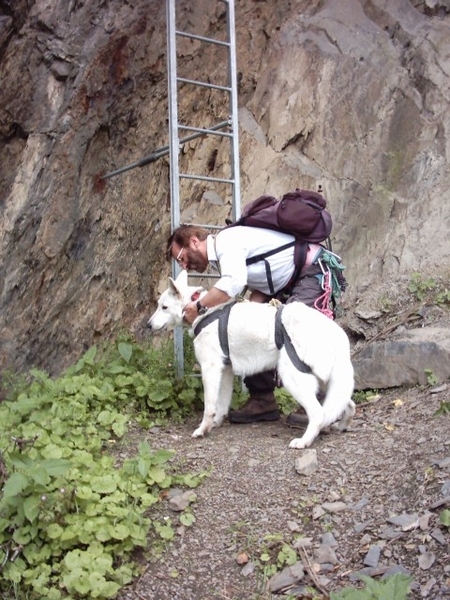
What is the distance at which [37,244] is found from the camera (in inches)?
326

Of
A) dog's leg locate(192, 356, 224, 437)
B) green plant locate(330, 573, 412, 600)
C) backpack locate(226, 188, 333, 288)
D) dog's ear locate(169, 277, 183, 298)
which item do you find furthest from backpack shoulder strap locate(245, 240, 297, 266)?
green plant locate(330, 573, 412, 600)

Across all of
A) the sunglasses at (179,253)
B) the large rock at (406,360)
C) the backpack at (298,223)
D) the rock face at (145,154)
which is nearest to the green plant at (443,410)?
the large rock at (406,360)

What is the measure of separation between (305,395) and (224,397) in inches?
37.5

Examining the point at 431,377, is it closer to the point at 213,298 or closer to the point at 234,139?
the point at 213,298

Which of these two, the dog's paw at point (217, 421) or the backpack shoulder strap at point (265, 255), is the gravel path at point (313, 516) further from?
the backpack shoulder strap at point (265, 255)

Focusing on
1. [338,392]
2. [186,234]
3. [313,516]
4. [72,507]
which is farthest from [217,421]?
[72,507]

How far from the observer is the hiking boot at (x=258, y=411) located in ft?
18.2

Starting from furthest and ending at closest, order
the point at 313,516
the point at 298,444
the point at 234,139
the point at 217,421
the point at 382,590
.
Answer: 1. the point at 234,139
2. the point at 217,421
3. the point at 298,444
4. the point at 313,516
5. the point at 382,590

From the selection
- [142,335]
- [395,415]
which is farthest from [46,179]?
[395,415]

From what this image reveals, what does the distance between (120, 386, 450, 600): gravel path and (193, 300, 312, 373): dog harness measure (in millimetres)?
601

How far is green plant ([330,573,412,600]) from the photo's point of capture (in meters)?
2.76

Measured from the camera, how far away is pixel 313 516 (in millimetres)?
3791

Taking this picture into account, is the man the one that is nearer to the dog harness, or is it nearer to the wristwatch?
the wristwatch

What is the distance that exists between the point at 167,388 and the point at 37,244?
362cm
